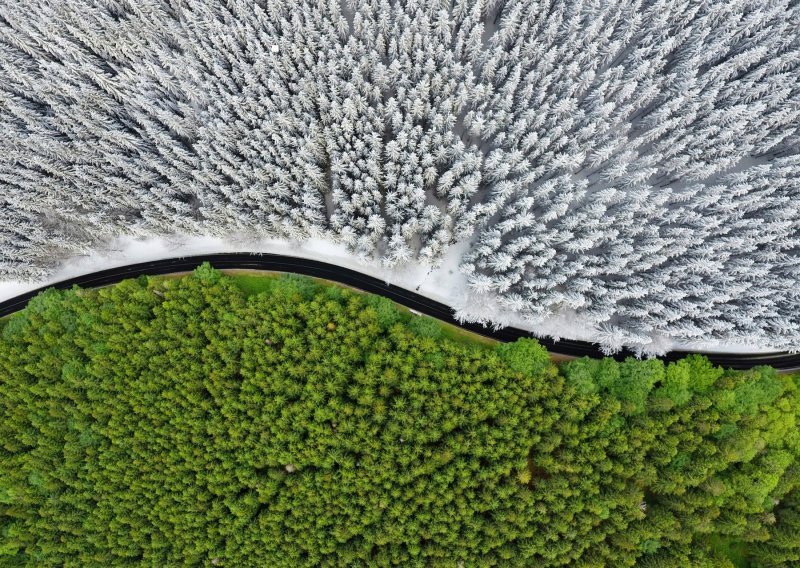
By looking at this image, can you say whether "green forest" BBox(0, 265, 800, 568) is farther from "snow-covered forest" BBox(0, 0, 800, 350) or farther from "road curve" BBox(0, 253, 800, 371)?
"snow-covered forest" BBox(0, 0, 800, 350)

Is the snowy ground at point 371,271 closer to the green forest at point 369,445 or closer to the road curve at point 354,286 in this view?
the road curve at point 354,286

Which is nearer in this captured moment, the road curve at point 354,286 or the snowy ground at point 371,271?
the snowy ground at point 371,271

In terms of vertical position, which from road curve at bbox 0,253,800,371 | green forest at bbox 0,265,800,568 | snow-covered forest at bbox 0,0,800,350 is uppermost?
snow-covered forest at bbox 0,0,800,350

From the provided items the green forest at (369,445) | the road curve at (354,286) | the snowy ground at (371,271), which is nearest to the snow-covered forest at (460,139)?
the snowy ground at (371,271)

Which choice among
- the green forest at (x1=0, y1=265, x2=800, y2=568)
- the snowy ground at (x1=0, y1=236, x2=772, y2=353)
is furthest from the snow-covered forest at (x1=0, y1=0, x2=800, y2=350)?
the green forest at (x1=0, y1=265, x2=800, y2=568)

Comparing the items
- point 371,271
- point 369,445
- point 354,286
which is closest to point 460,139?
point 371,271

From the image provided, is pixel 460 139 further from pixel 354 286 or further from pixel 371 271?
pixel 354 286

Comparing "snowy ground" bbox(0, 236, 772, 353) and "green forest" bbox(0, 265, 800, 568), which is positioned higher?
"snowy ground" bbox(0, 236, 772, 353)
